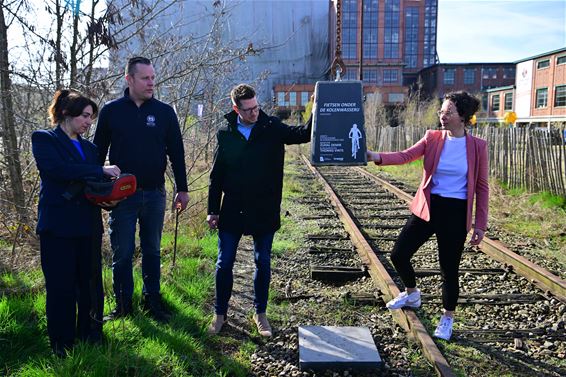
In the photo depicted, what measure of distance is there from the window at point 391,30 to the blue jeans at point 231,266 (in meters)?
82.9

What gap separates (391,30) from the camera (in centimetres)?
8244

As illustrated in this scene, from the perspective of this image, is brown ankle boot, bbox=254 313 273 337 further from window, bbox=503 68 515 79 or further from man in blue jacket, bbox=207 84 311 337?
window, bbox=503 68 515 79

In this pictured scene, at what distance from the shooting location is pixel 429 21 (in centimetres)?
9175

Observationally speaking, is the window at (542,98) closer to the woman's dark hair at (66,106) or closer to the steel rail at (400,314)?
the steel rail at (400,314)

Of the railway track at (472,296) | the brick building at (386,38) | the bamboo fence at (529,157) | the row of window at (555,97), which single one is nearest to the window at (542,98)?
the row of window at (555,97)

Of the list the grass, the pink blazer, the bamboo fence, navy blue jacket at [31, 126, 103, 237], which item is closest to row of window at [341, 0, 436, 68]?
the bamboo fence

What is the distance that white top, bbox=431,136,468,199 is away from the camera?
413 cm

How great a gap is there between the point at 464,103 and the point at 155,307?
3.24 m

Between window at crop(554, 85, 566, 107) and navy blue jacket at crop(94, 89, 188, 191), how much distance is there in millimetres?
56483

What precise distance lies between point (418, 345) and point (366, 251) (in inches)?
108

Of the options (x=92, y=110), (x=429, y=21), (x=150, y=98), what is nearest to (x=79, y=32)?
(x=150, y=98)

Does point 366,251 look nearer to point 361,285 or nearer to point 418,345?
point 361,285

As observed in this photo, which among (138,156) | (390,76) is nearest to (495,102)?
(390,76)

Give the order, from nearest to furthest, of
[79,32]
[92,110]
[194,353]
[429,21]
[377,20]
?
[92,110] < [194,353] < [79,32] < [377,20] < [429,21]
